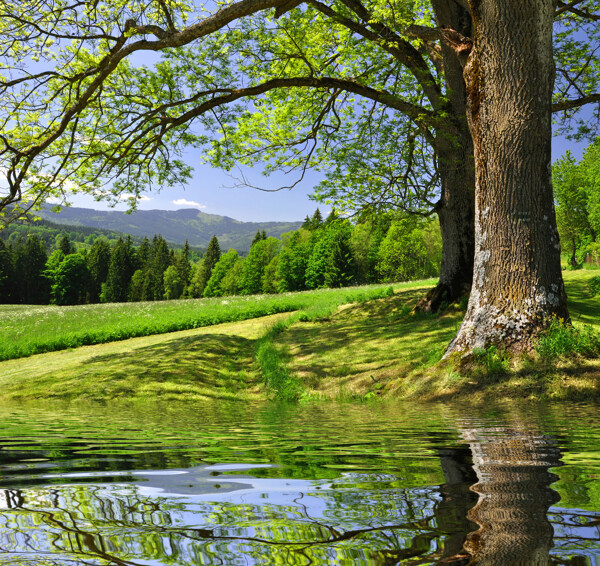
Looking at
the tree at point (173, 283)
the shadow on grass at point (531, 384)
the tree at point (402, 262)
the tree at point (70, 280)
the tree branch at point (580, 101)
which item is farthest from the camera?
the tree at point (173, 283)

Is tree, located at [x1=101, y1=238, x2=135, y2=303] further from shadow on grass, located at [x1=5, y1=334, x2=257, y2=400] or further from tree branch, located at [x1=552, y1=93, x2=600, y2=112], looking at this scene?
tree branch, located at [x1=552, y1=93, x2=600, y2=112]

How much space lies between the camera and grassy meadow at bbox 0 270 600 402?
6.16 m

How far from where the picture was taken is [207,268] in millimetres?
128625

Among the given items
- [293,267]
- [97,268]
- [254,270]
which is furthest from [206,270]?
[293,267]

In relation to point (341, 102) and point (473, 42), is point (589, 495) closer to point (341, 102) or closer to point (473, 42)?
point (473, 42)

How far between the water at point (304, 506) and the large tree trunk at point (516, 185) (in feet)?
16.9

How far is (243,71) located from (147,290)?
10193 centimetres

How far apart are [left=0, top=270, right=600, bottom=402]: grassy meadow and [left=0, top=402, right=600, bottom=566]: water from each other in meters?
4.86

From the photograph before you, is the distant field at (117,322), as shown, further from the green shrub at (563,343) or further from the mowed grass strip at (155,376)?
the green shrub at (563,343)

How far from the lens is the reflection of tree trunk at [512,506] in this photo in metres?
0.62

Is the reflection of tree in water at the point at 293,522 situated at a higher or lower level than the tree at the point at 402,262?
lower

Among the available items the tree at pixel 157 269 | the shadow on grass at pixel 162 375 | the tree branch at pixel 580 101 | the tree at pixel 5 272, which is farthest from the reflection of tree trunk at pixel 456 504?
the tree at pixel 157 269

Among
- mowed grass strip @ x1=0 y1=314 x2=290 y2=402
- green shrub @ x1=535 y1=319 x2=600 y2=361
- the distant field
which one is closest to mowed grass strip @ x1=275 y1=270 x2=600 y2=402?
green shrub @ x1=535 y1=319 x2=600 y2=361

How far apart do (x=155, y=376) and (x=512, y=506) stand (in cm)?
1107
